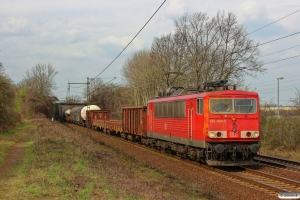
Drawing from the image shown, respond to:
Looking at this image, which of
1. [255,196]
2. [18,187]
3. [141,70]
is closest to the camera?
[18,187]

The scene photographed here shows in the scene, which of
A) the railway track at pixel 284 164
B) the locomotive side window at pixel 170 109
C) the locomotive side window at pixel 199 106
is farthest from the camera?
the locomotive side window at pixel 170 109

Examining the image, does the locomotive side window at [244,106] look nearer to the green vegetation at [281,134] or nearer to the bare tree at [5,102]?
the green vegetation at [281,134]

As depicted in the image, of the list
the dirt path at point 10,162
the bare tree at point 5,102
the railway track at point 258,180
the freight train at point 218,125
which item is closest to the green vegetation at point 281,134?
the freight train at point 218,125

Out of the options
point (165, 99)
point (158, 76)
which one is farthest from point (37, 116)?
point (165, 99)

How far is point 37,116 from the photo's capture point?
228 ft

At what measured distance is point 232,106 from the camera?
14.7 metres

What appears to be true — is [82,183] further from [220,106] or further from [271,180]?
[220,106]

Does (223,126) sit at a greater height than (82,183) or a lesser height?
greater

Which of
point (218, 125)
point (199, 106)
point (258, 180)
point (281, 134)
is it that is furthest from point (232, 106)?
point (281, 134)

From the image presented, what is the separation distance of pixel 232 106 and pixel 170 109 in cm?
421

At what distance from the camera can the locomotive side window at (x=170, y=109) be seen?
16.8 m

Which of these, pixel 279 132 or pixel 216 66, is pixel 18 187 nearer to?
pixel 279 132

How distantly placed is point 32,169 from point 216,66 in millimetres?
29384

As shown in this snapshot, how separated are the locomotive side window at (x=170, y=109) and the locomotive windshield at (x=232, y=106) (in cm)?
229
